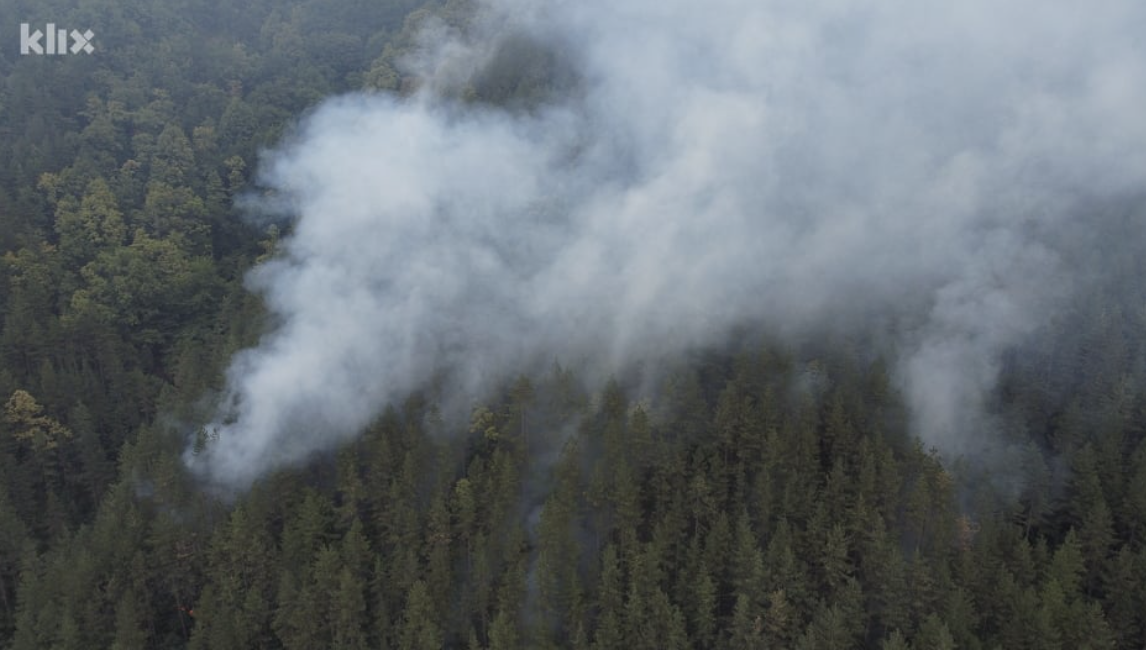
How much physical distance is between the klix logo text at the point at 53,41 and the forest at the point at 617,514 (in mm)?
41735

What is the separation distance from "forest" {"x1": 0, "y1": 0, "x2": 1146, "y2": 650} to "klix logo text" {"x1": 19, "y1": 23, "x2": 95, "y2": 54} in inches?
1643

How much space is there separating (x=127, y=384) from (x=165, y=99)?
38556mm

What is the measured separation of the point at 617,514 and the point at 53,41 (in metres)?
82.9

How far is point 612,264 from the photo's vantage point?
201 ft

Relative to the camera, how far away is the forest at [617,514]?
136 feet

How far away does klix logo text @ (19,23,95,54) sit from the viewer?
306 feet

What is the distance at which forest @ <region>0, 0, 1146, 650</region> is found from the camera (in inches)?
1638

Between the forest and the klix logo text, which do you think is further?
the klix logo text

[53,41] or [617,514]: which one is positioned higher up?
[53,41]

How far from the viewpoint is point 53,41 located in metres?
94.8

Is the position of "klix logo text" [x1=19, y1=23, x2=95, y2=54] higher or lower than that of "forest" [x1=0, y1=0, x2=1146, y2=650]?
higher

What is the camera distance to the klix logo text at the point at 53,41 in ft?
306

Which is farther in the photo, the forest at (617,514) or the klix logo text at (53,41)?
the klix logo text at (53,41)

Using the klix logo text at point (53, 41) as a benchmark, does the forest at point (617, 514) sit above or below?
below
